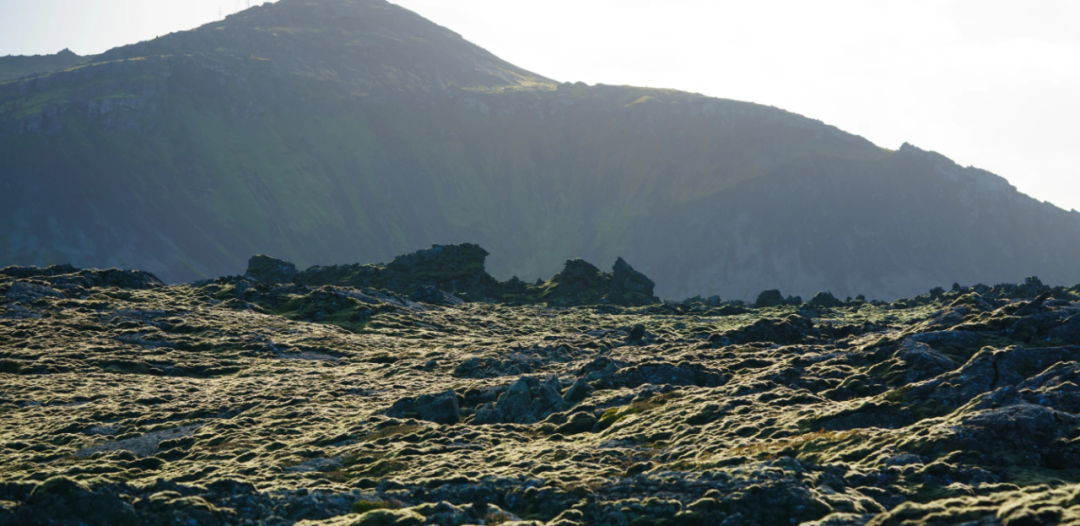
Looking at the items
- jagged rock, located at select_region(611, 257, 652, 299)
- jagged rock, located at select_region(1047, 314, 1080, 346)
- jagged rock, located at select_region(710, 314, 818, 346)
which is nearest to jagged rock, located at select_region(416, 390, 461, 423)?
jagged rock, located at select_region(710, 314, 818, 346)

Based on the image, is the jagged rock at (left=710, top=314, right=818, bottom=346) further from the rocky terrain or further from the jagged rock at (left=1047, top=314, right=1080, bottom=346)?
the jagged rock at (left=1047, top=314, right=1080, bottom=346)

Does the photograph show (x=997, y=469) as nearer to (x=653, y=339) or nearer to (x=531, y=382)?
(x=531, y=382)

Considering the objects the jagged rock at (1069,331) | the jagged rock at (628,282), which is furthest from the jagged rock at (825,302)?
the jagged rock at (1069,331)

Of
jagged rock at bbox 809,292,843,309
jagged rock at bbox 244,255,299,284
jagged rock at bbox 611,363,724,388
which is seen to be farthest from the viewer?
jagged rock at bbox 244,255,299,284

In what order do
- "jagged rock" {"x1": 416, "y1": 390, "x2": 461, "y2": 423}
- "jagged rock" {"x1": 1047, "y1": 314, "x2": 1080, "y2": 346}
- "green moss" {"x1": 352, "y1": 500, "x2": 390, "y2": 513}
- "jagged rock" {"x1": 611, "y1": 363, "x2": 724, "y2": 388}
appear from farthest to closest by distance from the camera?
"jagged rock" {"x1": 611, "y1": 363, "x2": 724, "y2": 388}, "jagged rock" {"x1": 416, "y1": 390, "x2": 461, "y2": 423}, "jagged rock" {"x1": 1047, "y1": 314, "x2": 1080, "y2": 346}, "green moss" {"x1": 352, "y1": 500, "x2": 390, "y2": 513}

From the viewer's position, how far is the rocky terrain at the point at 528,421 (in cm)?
2867

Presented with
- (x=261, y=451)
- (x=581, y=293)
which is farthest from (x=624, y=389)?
(x=581, y=293)

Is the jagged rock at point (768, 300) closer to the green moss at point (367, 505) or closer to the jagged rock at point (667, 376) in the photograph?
the jagged rock at point (667, 376)

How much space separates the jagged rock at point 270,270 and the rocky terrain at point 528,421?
43.4 m

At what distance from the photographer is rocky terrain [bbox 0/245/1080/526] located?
94.1 feet

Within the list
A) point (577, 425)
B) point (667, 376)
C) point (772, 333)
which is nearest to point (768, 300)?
point (772, 333)

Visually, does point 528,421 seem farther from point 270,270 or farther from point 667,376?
point 270,270

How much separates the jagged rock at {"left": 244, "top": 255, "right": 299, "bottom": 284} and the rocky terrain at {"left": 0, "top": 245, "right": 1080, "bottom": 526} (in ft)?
142

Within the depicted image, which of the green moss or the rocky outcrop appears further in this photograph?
the rocky outcrop
